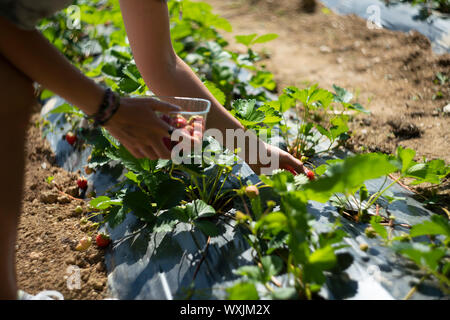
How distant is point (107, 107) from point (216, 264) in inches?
19.8

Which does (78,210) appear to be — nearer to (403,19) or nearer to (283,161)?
(283,161)

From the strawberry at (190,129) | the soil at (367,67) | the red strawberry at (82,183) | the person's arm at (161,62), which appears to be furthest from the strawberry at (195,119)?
the soil at (367,67)

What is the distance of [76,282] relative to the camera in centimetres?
109

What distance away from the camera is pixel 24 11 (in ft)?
2.59

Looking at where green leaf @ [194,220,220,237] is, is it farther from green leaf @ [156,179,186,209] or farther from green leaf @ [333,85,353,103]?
green leaf @ [333,85,353,103]

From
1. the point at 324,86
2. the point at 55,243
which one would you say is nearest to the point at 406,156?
the point at 55,243

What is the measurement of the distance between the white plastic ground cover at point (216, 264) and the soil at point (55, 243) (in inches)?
2.4

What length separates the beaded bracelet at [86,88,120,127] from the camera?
0.87 metres

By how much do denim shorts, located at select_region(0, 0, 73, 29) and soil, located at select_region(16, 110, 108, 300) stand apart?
69cm

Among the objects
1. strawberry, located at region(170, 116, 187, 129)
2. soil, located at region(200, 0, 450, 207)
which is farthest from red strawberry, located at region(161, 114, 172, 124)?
soil, located at region(200, 0, 450, 207)

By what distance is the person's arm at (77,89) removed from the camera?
0.81m

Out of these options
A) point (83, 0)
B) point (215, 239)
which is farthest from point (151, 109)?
point (83, 0)

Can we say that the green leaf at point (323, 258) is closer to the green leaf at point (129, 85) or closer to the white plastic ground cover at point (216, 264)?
the white plastic ground cover at point (216, 264)

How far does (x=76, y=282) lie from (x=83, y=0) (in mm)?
2778
